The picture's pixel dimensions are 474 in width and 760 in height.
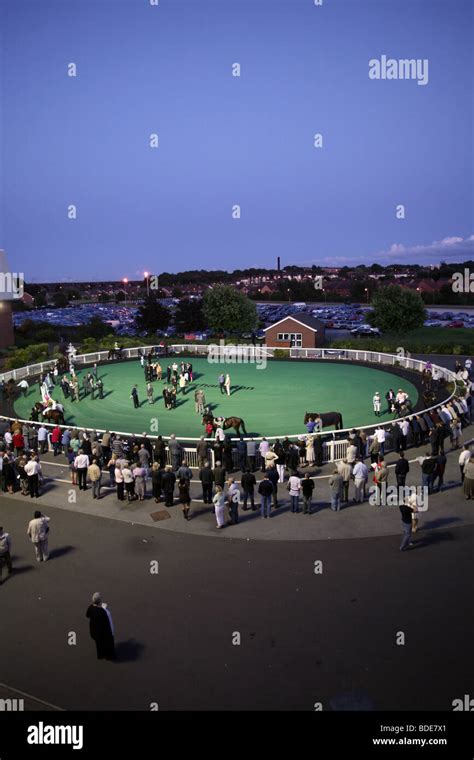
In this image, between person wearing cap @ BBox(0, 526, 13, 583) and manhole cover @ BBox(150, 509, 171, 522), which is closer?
person wearing cap @ BBox(0, 526, 13, 583)

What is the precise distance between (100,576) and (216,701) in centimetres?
474

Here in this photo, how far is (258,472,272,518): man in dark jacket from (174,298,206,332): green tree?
198 feet

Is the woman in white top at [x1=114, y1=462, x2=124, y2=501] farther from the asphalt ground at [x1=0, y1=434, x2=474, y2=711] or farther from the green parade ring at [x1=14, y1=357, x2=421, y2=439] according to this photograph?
the green parade ring at [x1=14, y1=357, x2=421, y2=439]

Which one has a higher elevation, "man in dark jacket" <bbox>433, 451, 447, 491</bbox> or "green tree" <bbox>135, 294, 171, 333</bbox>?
"green tree" <bbox>135, 294, 171, 333</bbox>

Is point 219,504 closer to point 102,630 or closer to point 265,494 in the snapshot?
point 265,494

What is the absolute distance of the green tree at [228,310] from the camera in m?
62.8

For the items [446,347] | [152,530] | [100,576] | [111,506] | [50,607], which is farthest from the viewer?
[446,347]

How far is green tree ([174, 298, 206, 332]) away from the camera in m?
75.7

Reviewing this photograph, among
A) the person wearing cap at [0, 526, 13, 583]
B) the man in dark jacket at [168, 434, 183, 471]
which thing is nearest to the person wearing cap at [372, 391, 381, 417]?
the man in dark jacket at [168, 434, 183, 471]

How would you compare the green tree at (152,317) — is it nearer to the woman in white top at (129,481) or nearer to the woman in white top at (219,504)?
the woman in white top at (129,481)

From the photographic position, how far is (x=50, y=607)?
12008 mm
